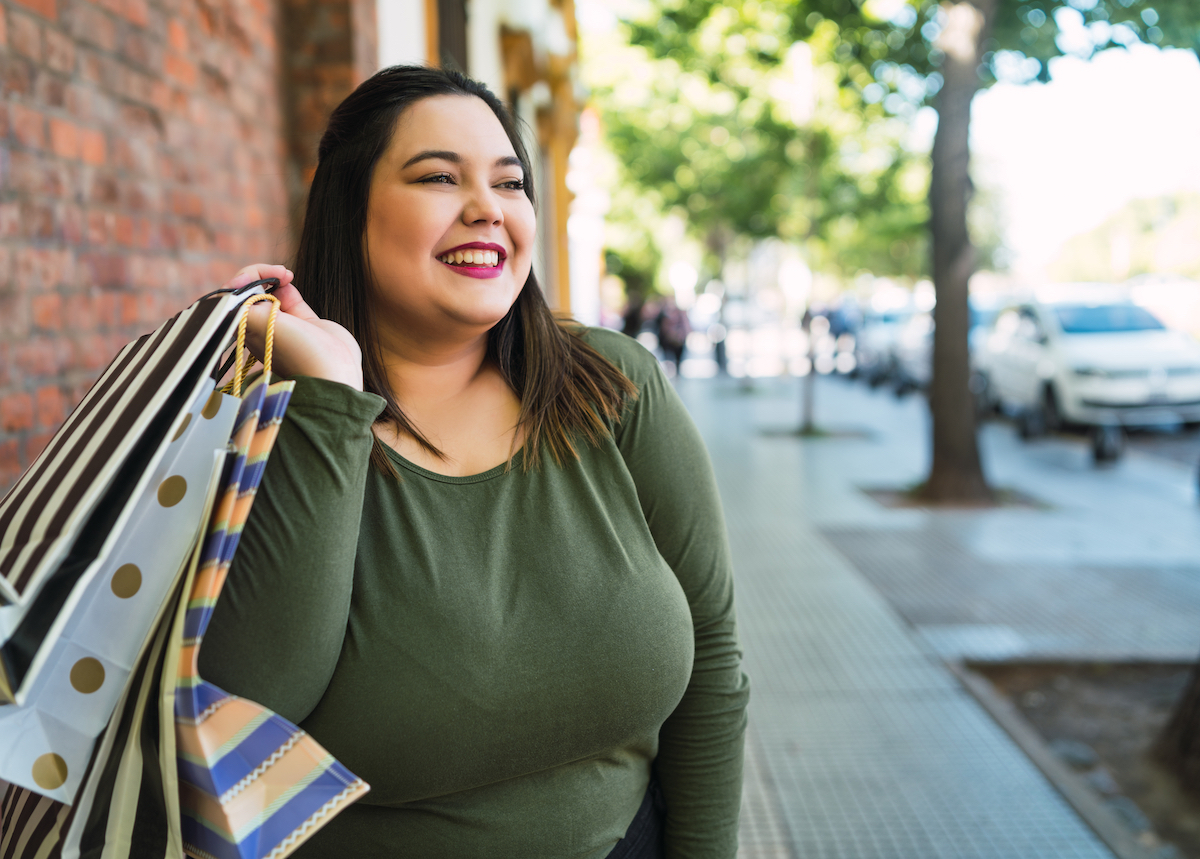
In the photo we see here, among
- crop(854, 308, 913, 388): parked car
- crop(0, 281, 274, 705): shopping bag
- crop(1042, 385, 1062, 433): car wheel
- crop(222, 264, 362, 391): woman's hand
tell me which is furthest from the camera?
crop(854, 308, 913, 388): parked car

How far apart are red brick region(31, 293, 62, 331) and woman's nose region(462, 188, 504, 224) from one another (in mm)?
1299

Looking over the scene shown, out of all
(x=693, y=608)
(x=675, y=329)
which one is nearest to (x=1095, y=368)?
(x=675, y=329)

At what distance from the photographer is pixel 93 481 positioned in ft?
3.60

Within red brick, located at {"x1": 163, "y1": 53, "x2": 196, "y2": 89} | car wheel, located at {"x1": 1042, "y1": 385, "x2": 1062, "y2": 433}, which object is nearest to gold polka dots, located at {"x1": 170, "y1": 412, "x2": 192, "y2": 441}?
red brick, located at {"x1": 163, "y1": 53, "x2": 196, "y2": 89}

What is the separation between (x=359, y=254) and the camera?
5.41 ft

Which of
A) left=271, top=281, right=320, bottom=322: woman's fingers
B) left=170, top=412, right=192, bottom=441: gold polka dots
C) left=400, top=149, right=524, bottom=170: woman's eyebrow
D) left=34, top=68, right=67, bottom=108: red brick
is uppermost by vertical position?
left=34, top=68, right=67, bottom=108: red brick

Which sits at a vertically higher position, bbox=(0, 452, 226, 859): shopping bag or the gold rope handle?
the gold rope handle

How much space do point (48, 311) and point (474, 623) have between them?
1563 mm

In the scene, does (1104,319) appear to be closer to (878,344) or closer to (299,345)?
(878,344)

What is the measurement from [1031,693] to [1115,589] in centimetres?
182

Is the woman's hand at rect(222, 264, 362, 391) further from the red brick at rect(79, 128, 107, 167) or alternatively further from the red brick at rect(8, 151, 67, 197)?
the red brick at rect(79, 128, 107, 167)

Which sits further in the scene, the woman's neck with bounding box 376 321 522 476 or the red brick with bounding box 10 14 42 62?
the red brick with bounding box 10 14 42 62

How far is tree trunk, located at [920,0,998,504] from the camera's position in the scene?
8.18 metres

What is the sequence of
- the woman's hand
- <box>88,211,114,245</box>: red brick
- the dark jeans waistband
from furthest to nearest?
<box>88,211,114,245</box>: red brick → the dark jeans waistband → the woman's hand
